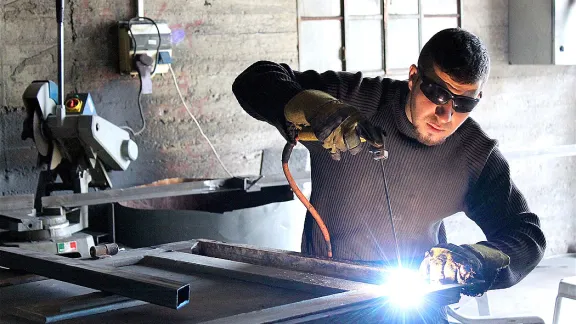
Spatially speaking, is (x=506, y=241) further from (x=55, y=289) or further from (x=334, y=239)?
(x=55, y=289)

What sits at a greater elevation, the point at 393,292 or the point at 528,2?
the point at 528,2

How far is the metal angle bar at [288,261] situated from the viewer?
6.05 feet

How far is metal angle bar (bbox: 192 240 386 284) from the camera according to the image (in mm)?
1844

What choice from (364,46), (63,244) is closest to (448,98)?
(63,244)

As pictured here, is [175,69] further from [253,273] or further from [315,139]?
[253,273]

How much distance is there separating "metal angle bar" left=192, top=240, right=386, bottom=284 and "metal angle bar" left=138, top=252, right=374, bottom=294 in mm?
40

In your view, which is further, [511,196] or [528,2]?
[528,2]

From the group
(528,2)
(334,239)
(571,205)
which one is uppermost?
(528,2)

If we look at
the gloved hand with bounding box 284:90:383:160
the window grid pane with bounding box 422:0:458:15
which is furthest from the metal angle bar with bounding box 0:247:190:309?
the window grid pane with bounding box 422:0:458:15

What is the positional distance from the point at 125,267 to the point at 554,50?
3706 mm

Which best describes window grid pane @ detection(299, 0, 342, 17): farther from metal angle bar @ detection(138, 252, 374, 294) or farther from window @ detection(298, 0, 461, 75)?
metal angle bar @ detection(138, 252, 374, 294)

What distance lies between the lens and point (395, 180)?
243cm

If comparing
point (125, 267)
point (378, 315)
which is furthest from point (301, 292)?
point (125, 267)

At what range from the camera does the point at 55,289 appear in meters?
1.92
